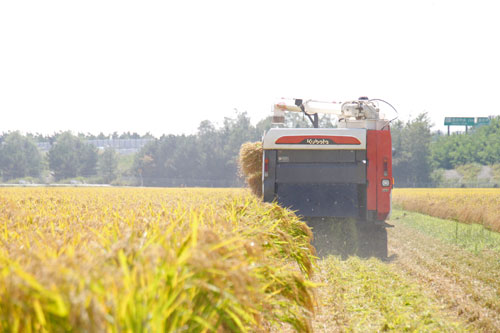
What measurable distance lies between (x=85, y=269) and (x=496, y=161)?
7498 centimetres

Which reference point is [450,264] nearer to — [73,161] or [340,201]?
[340,201]

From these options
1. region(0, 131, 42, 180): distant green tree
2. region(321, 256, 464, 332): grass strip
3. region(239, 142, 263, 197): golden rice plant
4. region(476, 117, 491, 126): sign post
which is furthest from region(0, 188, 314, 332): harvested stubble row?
region(476, 117, 491, 126): sign post

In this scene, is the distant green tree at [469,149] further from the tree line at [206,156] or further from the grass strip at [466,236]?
the grass strip at [466,236]

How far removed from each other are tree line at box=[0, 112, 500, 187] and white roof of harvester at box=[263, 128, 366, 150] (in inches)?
2232

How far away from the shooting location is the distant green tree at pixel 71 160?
83.6 m

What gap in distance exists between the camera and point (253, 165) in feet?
33.9

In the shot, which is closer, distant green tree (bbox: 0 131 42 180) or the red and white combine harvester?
the red and white combine harvester

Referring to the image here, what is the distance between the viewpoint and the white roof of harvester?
9125 mm

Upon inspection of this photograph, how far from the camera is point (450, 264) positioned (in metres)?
7.69

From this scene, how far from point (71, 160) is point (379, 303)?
85.7 metres

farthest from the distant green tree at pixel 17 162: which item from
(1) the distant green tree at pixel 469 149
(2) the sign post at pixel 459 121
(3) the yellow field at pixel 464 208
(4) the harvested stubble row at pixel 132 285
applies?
(4) the harvested stubble row at pixel 132 285

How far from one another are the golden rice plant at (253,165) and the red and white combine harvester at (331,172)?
996 mm

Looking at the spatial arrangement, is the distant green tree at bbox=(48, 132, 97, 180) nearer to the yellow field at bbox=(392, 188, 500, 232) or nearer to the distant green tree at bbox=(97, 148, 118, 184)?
the distant green tree at bbox=(97, 148, 118, 184)

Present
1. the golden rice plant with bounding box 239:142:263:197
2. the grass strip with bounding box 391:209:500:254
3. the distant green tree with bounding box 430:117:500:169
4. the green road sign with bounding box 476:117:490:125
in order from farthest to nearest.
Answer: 1. the green road sign with bounding box 476:117:490:125
2. the distant green tree with bounding box 430:117:500:169
3. the golden rice plant with bounding box 239:142:263:197
4. the grass strip with bounding box 391:209:500:254
